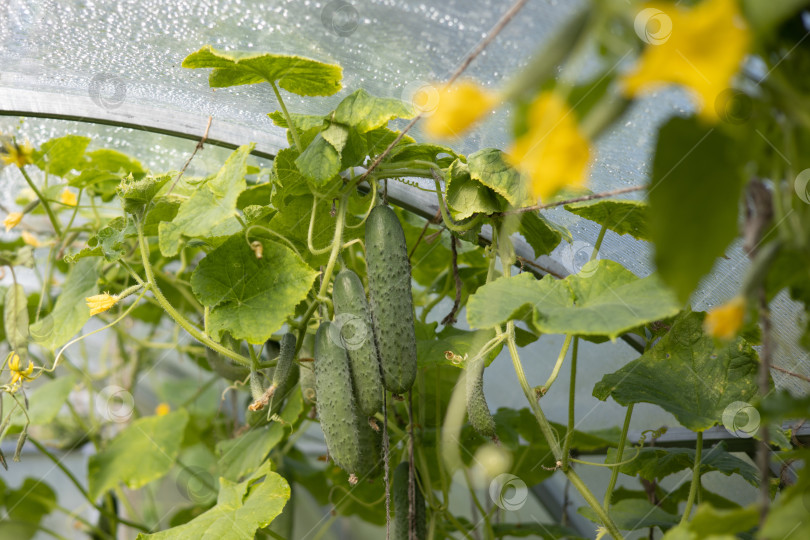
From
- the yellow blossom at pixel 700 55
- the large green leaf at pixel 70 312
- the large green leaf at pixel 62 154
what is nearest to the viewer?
the yellow blossom at pixel 700 55

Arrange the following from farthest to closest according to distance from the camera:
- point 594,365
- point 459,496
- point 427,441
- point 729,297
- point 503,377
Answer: point 459,496, point 503,377, point 594,365, point 427,441, point 729,297

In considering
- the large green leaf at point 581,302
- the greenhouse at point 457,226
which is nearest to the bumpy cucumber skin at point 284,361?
the greenhouse at point 457,226

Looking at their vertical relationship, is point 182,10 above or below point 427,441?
above

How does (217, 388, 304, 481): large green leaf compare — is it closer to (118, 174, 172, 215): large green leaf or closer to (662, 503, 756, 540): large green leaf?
(118, 174, 172, 215): large green leaf

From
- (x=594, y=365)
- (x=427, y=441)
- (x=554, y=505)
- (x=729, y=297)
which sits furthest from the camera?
(x=554, y=505)

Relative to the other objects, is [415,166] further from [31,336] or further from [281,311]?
[31,336]

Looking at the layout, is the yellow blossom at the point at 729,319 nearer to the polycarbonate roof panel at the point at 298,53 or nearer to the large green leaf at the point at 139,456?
the polycarbonate roof panel at the point at 298,53

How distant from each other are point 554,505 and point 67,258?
5.02ft

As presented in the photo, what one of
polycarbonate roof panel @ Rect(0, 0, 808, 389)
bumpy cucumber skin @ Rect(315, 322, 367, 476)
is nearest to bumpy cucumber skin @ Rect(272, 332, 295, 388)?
bumpy cucumber skin @ Rect(315, 322, 367, 476)

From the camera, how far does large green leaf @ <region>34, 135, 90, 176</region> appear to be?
1.52 meters

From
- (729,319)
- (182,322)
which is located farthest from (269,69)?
(729,319)

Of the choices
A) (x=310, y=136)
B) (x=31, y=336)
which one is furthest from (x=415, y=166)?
(x=31, y=336)

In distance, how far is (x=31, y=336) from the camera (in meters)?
1.49

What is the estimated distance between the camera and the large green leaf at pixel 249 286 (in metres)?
1.01
